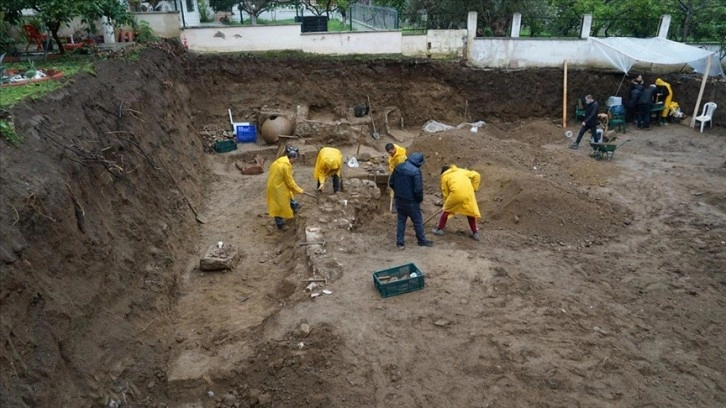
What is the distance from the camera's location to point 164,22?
50.6ft

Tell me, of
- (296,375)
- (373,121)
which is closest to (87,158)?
(296,375)

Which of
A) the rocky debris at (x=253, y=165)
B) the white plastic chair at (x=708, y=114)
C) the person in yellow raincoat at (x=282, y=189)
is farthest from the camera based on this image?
the white plastic chair at (x=708, y=114)

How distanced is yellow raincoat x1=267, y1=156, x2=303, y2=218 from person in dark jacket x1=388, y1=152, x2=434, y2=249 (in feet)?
7.00

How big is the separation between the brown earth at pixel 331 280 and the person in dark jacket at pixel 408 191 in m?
0.39

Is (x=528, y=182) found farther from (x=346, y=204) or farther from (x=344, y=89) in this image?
(x=344, y=89)

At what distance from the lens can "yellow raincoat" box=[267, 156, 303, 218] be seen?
349 inches

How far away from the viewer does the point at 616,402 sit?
16.6 feet

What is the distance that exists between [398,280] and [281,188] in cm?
346

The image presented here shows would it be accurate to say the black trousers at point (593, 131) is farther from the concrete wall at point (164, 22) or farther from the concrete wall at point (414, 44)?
the concrete wall at point (164, 22)

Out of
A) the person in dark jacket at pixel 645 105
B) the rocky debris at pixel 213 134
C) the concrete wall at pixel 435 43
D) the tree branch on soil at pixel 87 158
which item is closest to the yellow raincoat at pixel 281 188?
the tree branch on soil at pixel 87 158

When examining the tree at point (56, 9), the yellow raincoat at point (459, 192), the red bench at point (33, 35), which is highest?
the tree at point (56, 9)

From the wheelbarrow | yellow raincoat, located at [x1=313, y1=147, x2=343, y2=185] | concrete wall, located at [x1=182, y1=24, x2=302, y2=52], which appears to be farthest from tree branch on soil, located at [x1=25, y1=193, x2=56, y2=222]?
the wheelbarrow

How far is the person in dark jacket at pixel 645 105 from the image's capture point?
14.5 m

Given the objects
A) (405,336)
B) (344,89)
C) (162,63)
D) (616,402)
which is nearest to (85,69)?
(162,63)
